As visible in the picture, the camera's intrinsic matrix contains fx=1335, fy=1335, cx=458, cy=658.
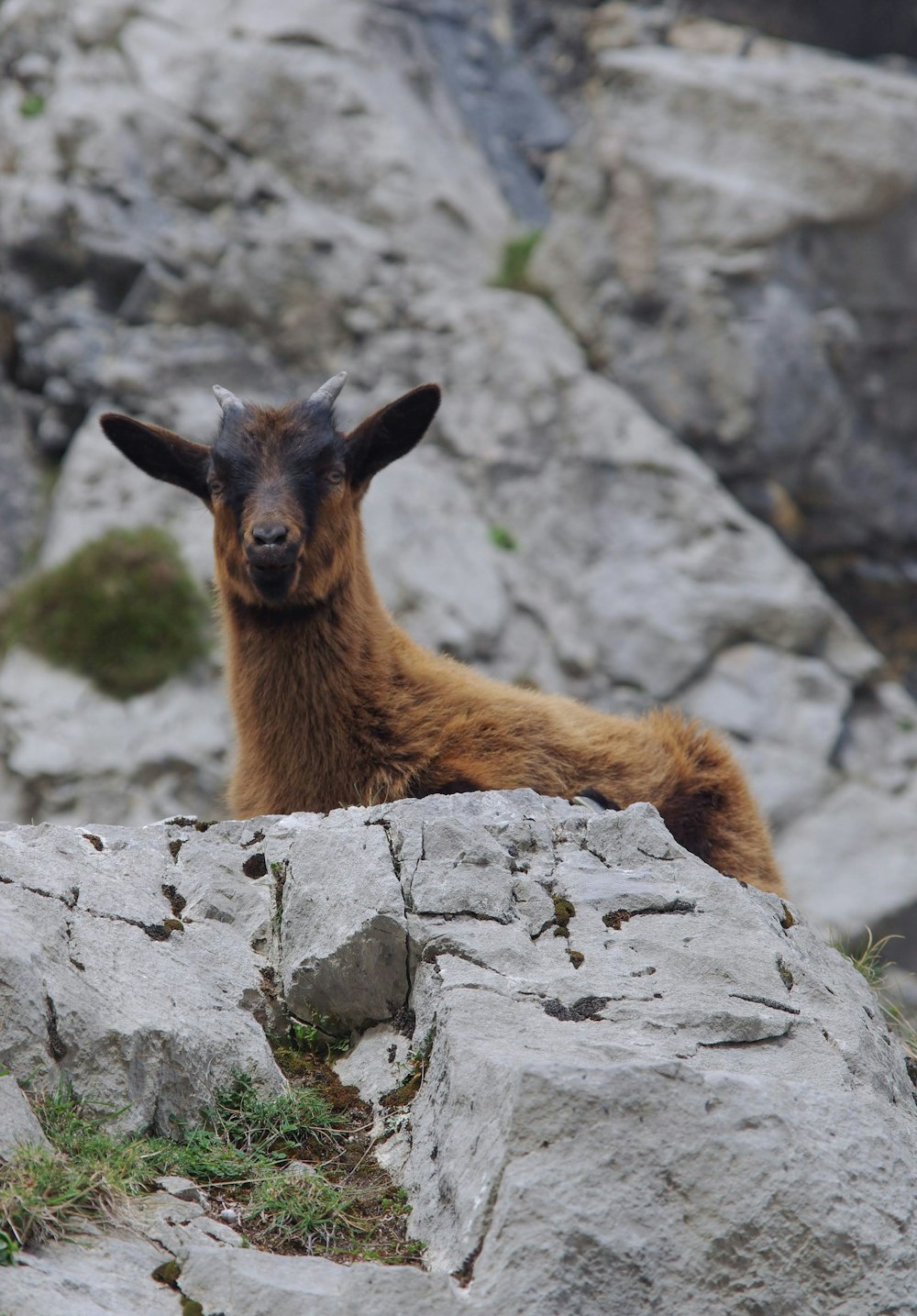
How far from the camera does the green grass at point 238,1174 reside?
3451mm

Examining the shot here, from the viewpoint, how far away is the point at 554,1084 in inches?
143

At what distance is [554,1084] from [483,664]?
1155 centimetres

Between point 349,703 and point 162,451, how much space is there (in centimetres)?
197

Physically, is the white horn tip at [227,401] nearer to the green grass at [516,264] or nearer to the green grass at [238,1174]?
the green grass at [238,1174]

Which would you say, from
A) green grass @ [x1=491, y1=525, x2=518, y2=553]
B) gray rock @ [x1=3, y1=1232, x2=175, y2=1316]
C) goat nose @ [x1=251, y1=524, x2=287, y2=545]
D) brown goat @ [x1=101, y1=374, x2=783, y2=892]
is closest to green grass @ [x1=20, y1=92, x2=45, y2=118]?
green grass @ [x1=491, y1=525, x2=518, y2=553]

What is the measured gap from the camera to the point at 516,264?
17.8m

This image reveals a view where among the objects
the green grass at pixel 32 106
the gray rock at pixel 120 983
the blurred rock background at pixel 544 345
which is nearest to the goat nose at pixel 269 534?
the gray rock at pixel 120 983

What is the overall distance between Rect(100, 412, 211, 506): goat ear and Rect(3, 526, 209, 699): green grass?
7.14m

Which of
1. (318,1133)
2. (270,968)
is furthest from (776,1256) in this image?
(270,968)

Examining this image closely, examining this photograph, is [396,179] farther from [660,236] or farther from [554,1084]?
[554,1084]

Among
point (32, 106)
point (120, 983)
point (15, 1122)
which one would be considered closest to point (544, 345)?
point (32, 106)

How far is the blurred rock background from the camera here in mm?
15164

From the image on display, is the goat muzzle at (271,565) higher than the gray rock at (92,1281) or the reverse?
the reverse

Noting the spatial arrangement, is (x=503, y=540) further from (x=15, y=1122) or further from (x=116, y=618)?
(x=15, y=1122)
